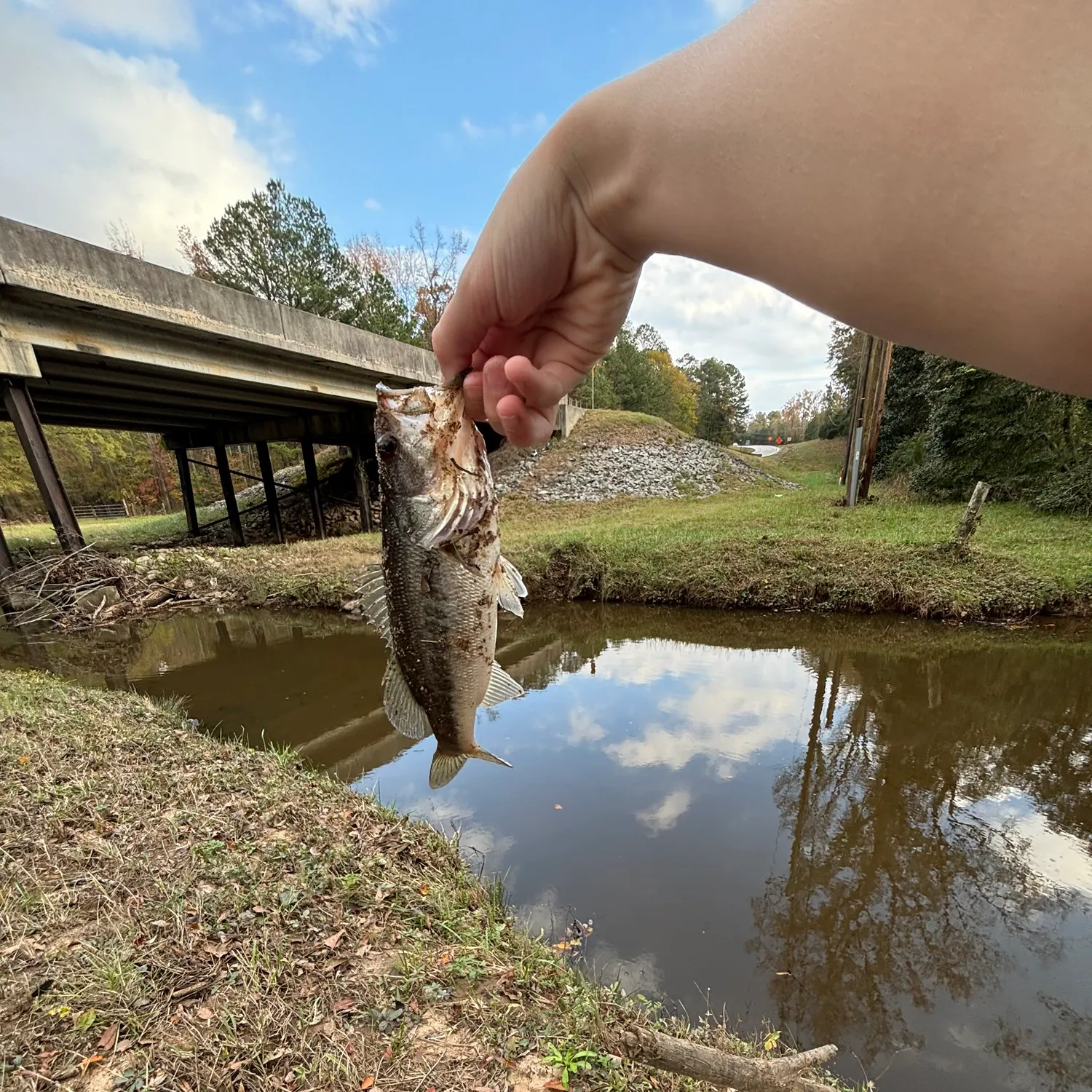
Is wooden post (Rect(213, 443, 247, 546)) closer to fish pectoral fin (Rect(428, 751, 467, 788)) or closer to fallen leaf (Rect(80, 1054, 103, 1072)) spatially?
fallen leaf (Rect(80, 1054, 103, 1072))

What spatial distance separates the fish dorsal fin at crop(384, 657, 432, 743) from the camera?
2176 mm

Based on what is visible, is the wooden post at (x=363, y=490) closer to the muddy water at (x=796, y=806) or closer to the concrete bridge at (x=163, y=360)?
the concrete bridge at (x=163, y=360)

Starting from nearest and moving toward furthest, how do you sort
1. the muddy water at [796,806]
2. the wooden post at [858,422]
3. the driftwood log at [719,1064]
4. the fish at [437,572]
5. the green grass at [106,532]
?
the fish at [437,572]
the driftwood log at [719,1064]
the muddy water at [796,806]
the wooden post at [858,422]
the green grass at [106,532]

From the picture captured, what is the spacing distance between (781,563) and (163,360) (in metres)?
12.8

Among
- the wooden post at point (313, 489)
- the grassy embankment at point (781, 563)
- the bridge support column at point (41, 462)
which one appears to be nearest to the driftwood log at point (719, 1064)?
the grassy embankment at point (781, 563)

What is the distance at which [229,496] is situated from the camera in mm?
19797

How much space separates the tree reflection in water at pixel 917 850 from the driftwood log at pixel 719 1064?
995 mm

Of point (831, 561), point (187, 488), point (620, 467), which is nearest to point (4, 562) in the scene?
point (187, 488)

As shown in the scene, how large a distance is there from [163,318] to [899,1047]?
13.6 metres

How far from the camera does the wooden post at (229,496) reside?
19.0 m

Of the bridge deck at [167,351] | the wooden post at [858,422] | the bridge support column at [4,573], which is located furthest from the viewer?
the wooden post at [858,422]

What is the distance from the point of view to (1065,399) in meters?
14.2

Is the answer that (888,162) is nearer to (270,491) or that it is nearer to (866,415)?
(866,415)

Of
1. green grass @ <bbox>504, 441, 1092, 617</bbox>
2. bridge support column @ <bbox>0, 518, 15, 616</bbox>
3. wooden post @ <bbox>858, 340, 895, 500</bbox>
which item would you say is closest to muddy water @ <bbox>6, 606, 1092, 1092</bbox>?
green grass @ <bbox>504, 441, 1092, 617</bbox>
